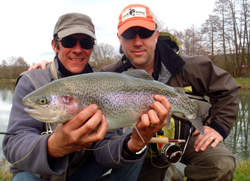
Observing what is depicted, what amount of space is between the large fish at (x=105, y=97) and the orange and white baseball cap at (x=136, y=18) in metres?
Answer: 1.34

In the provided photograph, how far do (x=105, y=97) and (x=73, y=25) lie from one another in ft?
4.83

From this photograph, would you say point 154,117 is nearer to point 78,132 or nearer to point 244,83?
point 78,132

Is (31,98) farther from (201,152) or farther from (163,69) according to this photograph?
(201,152)

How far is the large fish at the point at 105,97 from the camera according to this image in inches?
66.2

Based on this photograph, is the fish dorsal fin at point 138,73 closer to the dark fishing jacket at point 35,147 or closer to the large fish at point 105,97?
the large fish at point 105,97

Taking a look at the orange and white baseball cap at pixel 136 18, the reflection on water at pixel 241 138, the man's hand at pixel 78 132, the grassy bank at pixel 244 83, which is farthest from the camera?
the grassy bank at pixel 244 83

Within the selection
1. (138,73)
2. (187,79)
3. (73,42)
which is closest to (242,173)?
(187,79)

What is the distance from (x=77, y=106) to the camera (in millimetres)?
1769

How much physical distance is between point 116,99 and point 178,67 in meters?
1.65

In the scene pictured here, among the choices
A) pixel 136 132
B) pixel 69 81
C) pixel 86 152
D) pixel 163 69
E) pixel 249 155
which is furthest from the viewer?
pixel 249 155

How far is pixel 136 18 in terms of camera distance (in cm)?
322

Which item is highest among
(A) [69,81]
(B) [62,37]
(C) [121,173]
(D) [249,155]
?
(B) [62,37]

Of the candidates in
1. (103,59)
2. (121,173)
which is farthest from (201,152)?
(103,59)

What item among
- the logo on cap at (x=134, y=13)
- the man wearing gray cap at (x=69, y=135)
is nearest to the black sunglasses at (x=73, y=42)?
the man wearing gray cap at (x=69, y=135)
